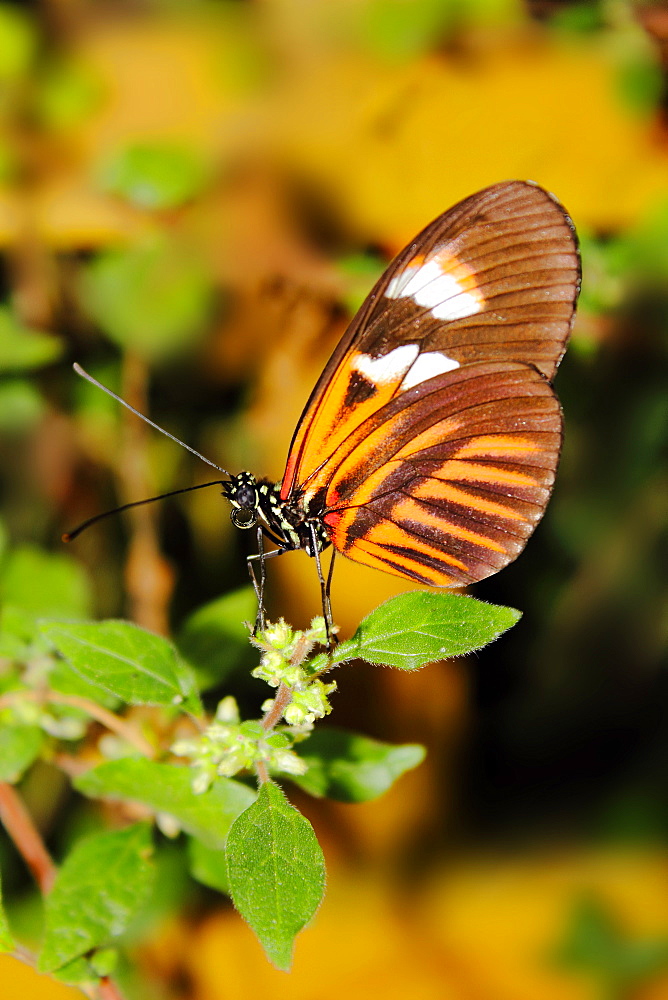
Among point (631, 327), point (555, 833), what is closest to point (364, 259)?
point (631, 327)

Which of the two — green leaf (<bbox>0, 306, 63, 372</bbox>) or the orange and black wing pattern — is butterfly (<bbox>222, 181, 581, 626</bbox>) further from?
green leaf (<bbox>0, 306, 63, 372</bbox>)

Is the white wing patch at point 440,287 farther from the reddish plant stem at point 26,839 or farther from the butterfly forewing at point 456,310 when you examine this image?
the reddish plant stem at point 26,839

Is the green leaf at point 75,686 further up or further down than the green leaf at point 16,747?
further up

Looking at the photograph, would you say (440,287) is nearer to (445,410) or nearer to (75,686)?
(445,410)

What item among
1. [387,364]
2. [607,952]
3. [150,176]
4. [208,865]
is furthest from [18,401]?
[607,952]

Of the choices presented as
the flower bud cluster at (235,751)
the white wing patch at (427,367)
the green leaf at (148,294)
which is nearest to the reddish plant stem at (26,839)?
the flower bud cluster at (235,751)

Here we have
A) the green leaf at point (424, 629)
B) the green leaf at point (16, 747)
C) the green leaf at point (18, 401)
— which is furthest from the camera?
the green leaf at point (18, 401)
